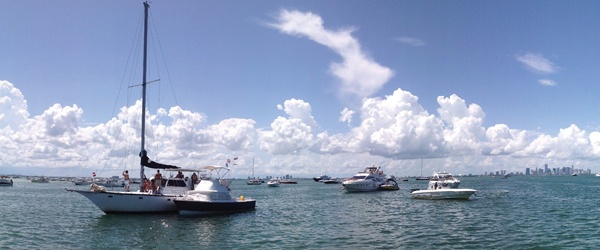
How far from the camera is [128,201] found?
38875 millimetres

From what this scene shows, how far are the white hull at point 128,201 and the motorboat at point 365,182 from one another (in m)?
59.8

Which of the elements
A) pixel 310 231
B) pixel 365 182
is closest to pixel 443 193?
pixel 365 182

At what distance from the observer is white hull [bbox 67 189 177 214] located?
3875 centimetres

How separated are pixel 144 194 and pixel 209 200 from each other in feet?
19.4

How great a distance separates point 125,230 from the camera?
106 ft

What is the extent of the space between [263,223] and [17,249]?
18689 mm

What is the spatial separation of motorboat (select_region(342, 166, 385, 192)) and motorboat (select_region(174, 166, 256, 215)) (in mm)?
52658

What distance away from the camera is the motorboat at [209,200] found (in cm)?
3997

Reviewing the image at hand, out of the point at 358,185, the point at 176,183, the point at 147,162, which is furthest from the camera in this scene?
the point at 358,185

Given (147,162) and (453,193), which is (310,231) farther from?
(453,193)

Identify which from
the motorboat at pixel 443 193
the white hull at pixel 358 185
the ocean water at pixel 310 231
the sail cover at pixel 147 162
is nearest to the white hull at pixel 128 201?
the ocean water at pixel 310 231

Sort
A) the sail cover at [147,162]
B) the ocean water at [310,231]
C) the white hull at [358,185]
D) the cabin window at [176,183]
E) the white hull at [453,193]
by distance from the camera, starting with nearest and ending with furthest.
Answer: the ocean water at [310,231]
the sail cover at [147,162]
the cabin window at [176,183]
the white hull at [453,193]
the white hull at [358,185]

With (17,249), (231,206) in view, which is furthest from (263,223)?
(17,249)

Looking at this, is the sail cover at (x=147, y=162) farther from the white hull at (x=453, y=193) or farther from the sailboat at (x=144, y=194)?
the white hull at (x=453, y=193)
